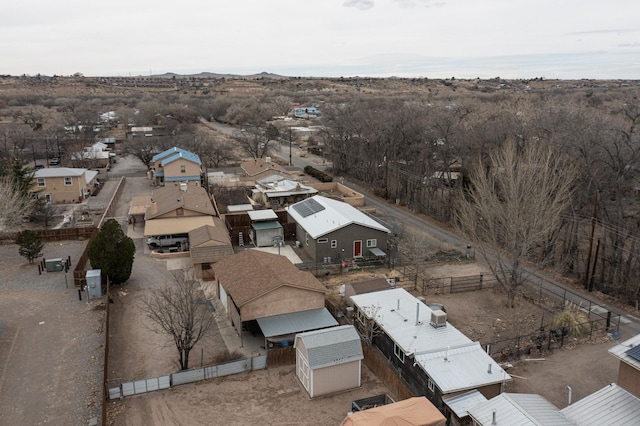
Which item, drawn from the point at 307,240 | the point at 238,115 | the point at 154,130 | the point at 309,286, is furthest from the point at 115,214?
the point at 238,115

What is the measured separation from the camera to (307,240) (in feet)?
114

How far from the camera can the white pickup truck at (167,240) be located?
35094mm

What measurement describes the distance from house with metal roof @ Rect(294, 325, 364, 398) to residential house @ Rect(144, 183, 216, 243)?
1827 cm

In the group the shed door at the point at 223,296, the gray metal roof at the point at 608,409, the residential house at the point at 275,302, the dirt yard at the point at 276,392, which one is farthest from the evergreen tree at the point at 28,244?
the gray metal roof at the point at 608,409

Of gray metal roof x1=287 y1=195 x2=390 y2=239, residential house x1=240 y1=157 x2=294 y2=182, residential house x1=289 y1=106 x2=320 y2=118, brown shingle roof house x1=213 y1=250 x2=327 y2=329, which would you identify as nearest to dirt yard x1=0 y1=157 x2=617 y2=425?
brown shingle roof house x1=213 y1=250 x2=327 y2=329

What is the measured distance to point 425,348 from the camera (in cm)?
1934

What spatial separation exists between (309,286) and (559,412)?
11.3m

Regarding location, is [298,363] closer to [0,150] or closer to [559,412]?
[559,412]

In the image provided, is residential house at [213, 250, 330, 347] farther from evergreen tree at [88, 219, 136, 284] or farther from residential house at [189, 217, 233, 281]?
evergreen tree at [88, 219, 136, 284]

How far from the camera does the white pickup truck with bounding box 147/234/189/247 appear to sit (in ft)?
115

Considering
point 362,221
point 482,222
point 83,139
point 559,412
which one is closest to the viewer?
point 559,412

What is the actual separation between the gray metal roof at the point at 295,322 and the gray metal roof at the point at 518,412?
8.30 metres

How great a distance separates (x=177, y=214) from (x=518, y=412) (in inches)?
1151

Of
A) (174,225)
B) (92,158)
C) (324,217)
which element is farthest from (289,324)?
(92,158)
